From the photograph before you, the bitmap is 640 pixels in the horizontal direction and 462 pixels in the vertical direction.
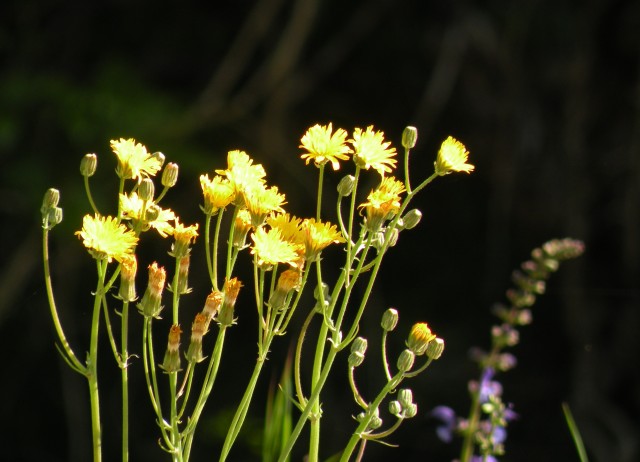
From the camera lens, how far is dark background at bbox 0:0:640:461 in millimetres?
3344

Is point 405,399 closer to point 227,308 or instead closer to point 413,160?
point 227,308

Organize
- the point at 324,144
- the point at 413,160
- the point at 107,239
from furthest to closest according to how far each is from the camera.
Result: 1. the point at 413,160
2. the point at 324,144
3. the point at 107,239

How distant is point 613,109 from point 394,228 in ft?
8.71

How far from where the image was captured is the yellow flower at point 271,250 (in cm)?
95

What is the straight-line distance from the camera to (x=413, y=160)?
11.0 feet

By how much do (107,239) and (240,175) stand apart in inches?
6.1

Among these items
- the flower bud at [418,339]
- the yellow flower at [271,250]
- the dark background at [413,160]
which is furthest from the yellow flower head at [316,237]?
the dark background at [413,160]

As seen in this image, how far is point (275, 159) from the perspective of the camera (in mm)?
3414

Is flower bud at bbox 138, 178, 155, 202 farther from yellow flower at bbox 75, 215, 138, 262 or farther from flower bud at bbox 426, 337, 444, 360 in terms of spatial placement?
flower bud at bbox 426, 337, 444, 360

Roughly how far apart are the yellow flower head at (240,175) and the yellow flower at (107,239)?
0.38 feet

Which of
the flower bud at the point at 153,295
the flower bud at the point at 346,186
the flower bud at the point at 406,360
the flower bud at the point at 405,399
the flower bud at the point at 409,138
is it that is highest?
the flower bud at the point at 409,138

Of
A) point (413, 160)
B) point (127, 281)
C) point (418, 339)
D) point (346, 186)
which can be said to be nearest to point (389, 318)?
point (418, 339)

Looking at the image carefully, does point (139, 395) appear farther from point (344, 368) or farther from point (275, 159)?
point (275, 159)

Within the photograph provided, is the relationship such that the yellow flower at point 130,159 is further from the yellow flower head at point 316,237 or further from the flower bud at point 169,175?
the yellow flower head at point 316,237
